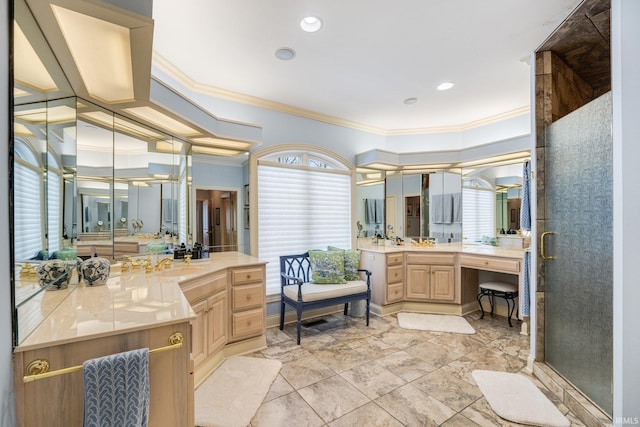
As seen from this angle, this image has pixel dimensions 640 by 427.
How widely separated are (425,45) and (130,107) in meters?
2.44

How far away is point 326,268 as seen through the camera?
3.41 m

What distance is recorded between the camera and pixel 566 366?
208 centimetres

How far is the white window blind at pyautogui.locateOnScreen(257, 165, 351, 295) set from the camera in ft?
11.4

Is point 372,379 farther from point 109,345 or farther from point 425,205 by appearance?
point 425,205

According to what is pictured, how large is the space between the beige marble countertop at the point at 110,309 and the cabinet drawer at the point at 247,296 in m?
0.66

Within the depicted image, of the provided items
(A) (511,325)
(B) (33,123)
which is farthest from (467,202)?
(B) (33,123)

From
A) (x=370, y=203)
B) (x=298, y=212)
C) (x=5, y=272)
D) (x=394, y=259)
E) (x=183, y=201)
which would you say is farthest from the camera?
(x=370, y=203)

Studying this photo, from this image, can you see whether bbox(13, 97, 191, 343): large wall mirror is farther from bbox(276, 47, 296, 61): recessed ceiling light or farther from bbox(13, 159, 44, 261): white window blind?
bbox(276, 47, 296, 61): recessed ceiling light

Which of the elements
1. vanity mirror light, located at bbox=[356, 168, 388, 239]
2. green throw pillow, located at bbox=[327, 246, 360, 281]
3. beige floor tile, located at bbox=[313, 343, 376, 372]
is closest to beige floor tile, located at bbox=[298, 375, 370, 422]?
beige floor tile, located at bbox=[313, 343, 376, 372]

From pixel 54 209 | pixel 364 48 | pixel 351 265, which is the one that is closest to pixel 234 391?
pixel 54 209

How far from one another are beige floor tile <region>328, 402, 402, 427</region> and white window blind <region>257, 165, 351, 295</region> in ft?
5.74

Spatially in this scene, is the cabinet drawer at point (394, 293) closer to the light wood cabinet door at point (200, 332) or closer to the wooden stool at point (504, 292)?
the wooden stool at point (504, 292)

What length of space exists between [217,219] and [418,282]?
9.08 feet

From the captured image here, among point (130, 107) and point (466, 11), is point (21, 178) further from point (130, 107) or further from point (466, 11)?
point (466, 11)
